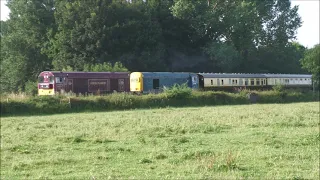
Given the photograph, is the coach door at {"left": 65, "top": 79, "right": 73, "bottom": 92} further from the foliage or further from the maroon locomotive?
the foliage

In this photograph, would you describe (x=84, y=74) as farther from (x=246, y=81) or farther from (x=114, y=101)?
(x=246, y=81)

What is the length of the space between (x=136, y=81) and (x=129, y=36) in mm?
12443

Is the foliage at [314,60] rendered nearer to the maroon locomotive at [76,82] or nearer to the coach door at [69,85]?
the maroon locomotive at [76,82]

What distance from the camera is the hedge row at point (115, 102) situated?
2809cm

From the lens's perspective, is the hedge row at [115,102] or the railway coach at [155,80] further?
the railway coach at [155,80]

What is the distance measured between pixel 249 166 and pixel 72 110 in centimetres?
2128

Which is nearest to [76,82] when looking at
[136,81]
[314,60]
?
[136,81]

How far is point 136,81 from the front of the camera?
39938 millimetres

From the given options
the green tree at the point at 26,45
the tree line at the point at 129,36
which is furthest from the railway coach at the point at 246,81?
the green tree at the point at 26,45

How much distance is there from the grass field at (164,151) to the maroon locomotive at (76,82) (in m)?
18.0

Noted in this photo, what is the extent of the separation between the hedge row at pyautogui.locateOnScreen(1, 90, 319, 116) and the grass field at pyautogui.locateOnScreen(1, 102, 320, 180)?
10651mm

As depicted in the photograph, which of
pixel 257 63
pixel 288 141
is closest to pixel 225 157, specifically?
pixel 288 141

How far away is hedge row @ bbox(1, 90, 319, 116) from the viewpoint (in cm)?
2809

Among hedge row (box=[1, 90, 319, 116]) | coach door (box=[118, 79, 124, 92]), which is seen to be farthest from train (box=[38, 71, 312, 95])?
hedge row (box=[1, 90, 319, 116])
